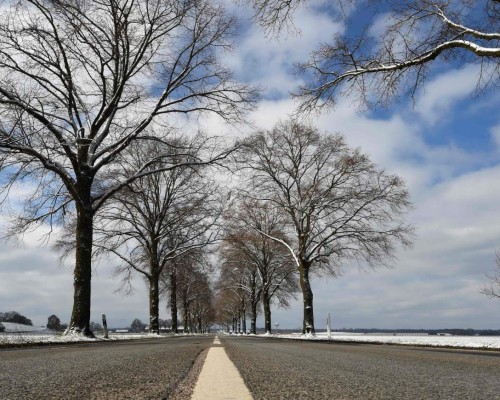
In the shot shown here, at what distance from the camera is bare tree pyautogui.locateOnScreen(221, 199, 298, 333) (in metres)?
31.4

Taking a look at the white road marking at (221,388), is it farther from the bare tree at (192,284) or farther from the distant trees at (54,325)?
the distant trees at (54,325)

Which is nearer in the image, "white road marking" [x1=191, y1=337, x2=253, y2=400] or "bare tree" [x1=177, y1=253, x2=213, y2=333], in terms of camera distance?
"white road marking" [x1=191, y1=337, x2=253, y2=400]

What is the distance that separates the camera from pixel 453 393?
218 cm

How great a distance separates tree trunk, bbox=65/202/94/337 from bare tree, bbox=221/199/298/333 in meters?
14.5

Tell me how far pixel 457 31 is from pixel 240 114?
8150 millimetres

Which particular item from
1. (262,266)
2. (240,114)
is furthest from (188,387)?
(262,266)

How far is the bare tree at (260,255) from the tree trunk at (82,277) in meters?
14.5

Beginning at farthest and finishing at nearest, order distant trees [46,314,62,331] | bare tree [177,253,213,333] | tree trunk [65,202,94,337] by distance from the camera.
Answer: distant trees [46,314,62,331]
bare tree [177,253,213,333]
tree trunk [65,202,94,337]

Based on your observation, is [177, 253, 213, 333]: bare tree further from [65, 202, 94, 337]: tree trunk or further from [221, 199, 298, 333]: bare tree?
[65, 202, 94, 337]: tree trunk

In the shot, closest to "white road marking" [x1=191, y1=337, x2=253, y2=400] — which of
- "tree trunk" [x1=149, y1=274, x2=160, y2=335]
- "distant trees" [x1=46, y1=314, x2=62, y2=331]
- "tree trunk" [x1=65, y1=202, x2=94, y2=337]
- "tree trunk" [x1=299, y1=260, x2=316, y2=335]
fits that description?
"tree trunk" [x1=65, y1=202, x2=94, y2=337]

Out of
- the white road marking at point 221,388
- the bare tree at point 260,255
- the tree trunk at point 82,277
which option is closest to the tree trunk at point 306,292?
the bare tree at point 260,255

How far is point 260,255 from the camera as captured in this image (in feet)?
130

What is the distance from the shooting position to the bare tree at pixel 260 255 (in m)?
31.4

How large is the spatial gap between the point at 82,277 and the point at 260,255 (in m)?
26.8
